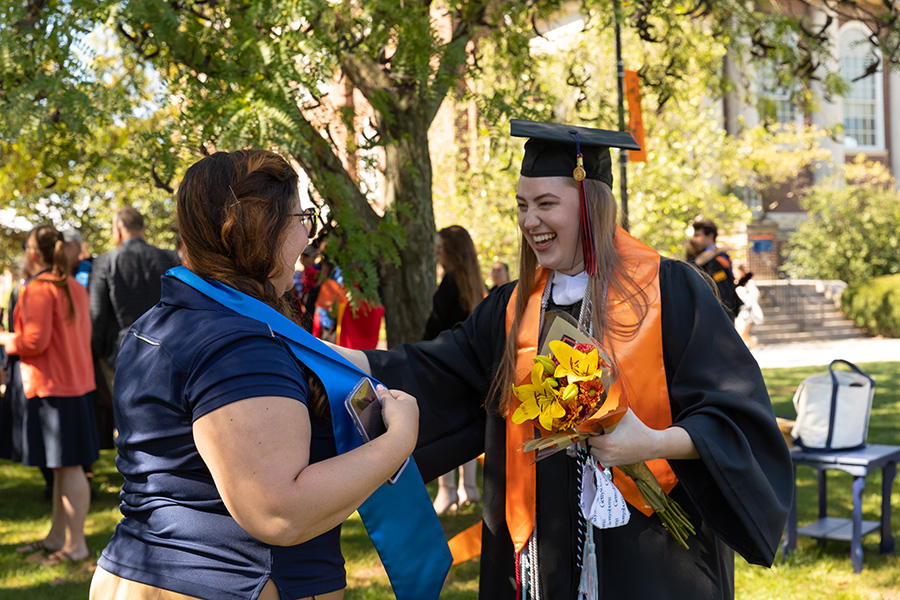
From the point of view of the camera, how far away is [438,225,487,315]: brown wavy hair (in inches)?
235

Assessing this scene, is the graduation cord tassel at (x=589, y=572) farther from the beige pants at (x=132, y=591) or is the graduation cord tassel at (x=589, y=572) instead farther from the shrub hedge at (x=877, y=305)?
the shrub hedge at (x=877, y=305)

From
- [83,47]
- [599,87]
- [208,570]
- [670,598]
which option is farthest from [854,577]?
[599,87]

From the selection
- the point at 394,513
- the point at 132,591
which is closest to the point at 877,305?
the point at 394,513

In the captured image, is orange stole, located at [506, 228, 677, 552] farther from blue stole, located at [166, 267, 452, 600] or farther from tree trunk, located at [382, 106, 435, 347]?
tree trunk, located at [382, 106, 435, 347]

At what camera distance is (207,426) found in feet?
5.07

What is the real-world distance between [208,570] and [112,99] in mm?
2644

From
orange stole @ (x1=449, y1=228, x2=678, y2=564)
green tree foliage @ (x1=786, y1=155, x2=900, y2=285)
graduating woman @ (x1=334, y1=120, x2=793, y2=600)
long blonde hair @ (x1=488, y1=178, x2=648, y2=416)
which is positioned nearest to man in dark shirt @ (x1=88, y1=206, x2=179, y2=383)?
graduating woman @ (x1=334, y1=120, x2=793, y2=600)

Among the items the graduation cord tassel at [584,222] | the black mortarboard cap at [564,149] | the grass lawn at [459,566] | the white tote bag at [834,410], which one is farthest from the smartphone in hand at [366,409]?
the white tote bag at [834,410]

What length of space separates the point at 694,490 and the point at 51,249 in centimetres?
438

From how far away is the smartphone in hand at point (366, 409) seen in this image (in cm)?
176

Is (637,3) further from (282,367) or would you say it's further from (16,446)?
(16,446)

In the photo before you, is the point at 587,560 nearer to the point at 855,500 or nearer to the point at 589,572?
the point at 589,572

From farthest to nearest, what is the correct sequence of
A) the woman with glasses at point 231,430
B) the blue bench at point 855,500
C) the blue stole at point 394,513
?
1. the blue bench at point 855,500
2. the blue stole at point 394,513
3. the woman with glasses at point 231,430

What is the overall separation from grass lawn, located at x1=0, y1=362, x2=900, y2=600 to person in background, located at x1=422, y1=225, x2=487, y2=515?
0.22m
